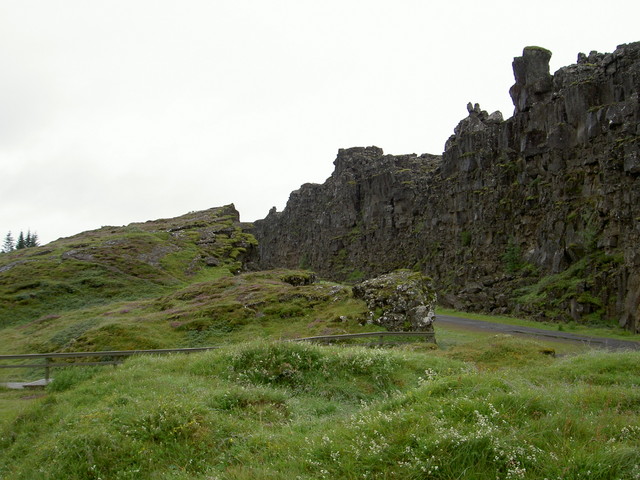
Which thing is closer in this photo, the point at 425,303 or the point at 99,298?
the point at 425,303

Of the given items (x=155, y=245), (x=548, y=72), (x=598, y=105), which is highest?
(x=548, y=72)

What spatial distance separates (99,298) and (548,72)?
56.3 m

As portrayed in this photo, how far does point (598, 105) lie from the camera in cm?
4431

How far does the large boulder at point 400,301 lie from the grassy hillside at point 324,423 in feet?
31.9

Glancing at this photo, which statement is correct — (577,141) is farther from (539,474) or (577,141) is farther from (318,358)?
(539,474)

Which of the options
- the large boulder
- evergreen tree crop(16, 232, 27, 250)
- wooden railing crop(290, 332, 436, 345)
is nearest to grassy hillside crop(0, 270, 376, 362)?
the large boulder

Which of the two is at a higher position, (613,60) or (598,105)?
(613,60)

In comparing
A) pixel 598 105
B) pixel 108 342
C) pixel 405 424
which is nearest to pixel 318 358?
pixel 405 424

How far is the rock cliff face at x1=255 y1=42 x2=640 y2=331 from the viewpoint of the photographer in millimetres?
39375

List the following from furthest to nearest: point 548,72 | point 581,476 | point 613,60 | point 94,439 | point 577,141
→ point 548,72, point 577,141, point 613,60, point 94,439, point 581,476

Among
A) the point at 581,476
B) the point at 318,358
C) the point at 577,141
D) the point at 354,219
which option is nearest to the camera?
the point at 581,476

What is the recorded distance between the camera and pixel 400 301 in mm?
23828

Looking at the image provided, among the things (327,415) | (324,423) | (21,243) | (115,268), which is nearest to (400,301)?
(327,415)

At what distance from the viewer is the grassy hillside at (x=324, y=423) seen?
5.90 m
